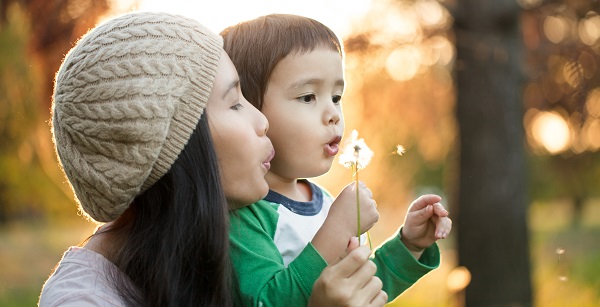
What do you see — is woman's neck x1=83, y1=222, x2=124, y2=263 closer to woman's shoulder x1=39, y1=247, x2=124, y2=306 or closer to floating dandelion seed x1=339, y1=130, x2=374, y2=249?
woman's shoulder x1=39, y1=247, x2=124, y2=306

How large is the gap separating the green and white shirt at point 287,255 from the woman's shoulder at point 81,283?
12.1 inches

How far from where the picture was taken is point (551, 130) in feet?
26.3

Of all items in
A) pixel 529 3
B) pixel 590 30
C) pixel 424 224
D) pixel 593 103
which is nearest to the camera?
pixel 424 224

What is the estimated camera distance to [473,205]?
5906mm

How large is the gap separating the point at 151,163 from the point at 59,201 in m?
4.34

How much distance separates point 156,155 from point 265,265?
0.36m

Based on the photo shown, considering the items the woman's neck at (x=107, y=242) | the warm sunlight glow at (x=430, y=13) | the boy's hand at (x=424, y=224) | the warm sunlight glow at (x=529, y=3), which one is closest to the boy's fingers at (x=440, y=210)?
the boy's hand at (x=424, y=224)

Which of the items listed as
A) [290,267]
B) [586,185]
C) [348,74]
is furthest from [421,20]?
[586,185]

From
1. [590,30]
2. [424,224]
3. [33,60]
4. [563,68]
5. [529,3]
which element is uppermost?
[590,30]

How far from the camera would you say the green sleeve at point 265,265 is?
1.93 meters

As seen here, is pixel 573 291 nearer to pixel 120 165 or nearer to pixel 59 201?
pixel 59 201

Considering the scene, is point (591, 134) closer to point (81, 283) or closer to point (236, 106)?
point (236, 106)

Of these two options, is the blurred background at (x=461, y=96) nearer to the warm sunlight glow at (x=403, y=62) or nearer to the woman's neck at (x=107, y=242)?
the warm sunlight glow at (x=403, y=62)

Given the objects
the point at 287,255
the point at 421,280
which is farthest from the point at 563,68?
the point at 287,255
